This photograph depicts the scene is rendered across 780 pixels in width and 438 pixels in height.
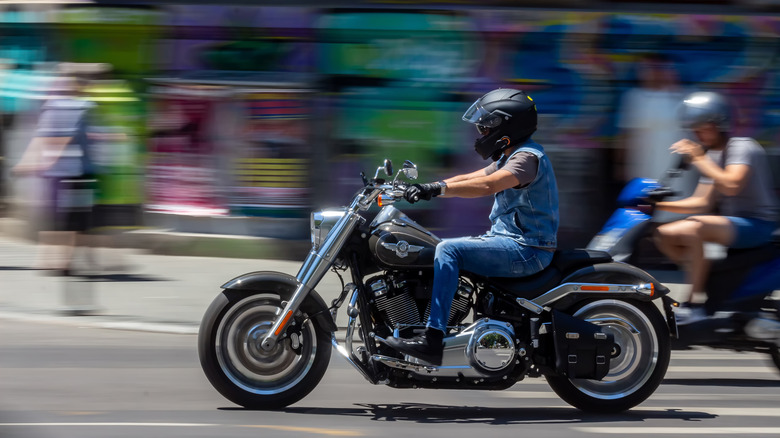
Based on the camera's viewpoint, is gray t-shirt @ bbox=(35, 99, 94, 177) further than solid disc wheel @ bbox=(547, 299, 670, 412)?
Yes

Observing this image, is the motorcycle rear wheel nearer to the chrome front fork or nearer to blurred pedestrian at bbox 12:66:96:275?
the chrome front fork

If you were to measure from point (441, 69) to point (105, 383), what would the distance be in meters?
5.65

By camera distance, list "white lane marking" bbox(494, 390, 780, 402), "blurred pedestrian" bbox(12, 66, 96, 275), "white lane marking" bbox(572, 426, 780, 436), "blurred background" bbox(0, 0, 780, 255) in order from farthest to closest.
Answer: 1. "blurred background" bbox(0, 0, 780, 255)
2. "blurred pedestrian" bbox(12, 66, 96, 275)
3. "white lane marking" bbox(494, 390, 780, 402)
4. "white lane marking" bbox(572, 426, 780, 436)

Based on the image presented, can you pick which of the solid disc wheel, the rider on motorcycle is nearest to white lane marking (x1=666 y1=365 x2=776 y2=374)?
the rider on motorcycle

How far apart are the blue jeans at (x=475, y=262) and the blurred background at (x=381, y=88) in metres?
5.53

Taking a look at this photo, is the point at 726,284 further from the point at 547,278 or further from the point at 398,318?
the point at 398,318

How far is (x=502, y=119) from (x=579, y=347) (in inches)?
48.0

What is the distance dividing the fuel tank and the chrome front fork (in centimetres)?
13

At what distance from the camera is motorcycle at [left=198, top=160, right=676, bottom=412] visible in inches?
226

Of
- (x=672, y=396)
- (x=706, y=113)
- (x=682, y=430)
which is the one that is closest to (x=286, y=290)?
(x=682, y=430)

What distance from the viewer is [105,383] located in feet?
21.5

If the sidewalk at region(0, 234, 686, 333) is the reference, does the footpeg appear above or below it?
below

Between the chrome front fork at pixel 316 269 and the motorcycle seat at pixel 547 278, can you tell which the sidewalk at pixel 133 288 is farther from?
the motorcycle seat at pixel 547 278

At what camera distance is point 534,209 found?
5855 millimetres
